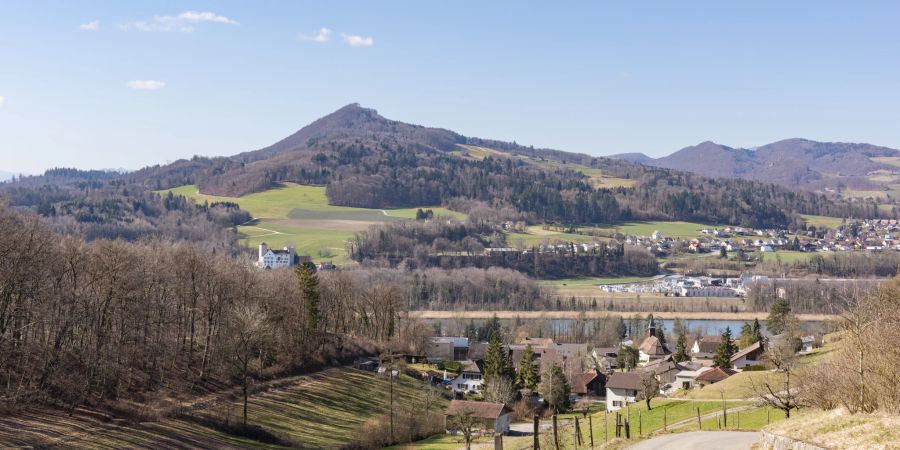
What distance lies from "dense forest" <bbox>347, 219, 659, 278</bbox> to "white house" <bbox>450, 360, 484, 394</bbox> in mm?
86258

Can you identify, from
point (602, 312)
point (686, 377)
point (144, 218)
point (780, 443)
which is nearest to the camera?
point (780, 443)

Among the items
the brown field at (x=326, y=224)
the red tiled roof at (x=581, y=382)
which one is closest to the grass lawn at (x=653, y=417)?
the red tiled roof at (x=581, y=382)

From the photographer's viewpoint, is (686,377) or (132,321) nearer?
(132,321)

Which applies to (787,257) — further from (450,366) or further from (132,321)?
(132,321)

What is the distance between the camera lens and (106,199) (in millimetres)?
192375

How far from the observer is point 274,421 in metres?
45.5

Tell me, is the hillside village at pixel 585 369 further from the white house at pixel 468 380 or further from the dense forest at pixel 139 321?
the dense forest at pixel 139 321

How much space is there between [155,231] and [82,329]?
130020mm

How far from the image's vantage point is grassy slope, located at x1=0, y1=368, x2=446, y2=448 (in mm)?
33578

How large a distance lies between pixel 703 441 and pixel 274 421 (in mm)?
24179

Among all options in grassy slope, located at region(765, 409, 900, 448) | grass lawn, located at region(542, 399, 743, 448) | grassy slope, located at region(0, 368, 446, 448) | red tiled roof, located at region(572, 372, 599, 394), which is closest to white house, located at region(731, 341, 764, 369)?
red tiled roof, located at region(572, 372, 599, 394)

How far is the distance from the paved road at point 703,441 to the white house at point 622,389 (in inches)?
1168

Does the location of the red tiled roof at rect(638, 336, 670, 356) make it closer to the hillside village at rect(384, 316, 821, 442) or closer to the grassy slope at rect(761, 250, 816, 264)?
the hillside village at rect(384, 316, 821, 442)

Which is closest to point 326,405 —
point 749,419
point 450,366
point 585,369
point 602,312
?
point 749,419
